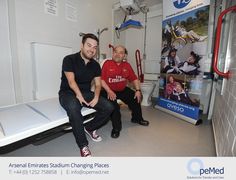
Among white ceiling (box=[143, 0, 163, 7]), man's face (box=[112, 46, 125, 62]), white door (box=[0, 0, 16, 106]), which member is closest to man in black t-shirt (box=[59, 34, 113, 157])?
man's face (box=[112, 46, 125, 62])

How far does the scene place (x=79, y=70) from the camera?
1679 millimetres

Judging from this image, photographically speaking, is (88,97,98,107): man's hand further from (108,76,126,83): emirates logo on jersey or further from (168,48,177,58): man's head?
(168,48,177,58): man's head

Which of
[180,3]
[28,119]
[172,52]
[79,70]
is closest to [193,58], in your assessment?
[172,52]

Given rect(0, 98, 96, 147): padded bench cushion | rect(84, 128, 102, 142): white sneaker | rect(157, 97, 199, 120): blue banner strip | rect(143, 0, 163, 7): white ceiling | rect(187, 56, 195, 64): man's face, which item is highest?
rect(143, 0, 163, 7): white ceiling

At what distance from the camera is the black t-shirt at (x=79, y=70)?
1.62m

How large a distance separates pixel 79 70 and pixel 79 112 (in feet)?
1.54

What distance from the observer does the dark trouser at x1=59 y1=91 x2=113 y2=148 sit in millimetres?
1415

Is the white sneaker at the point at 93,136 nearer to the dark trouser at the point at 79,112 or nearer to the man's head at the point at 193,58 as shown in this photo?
the dark trouser at the point at 79,112

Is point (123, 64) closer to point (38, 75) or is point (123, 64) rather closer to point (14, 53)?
point (38, 75)

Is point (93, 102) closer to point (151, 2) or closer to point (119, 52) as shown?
point (119, 52)

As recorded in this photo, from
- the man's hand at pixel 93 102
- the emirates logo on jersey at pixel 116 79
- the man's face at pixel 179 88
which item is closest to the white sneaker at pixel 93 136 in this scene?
the man's hand at pixel 93 102
